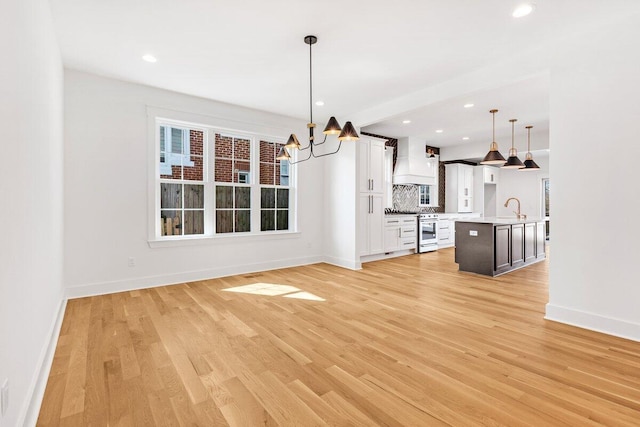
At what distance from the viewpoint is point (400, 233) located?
283 inches

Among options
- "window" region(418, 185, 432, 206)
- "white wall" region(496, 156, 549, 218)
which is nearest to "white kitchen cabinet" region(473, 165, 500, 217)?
"white wall" region(496, 156, 549, 218)

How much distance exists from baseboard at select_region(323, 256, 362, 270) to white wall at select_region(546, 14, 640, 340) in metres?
3.06

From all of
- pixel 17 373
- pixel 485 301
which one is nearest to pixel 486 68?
pixel 485 301

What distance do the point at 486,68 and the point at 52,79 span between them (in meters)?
4.52

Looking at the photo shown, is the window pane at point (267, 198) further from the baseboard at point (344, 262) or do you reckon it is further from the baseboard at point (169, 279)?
the baseboard at point (344, 262)

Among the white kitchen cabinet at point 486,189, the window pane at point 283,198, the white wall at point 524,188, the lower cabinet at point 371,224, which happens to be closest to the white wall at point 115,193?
the window pane at point 283,198

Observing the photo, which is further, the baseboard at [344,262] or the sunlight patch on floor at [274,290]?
the baseboard at [344,262]

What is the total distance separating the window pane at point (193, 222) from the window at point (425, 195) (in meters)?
5.96

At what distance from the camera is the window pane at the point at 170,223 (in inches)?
186

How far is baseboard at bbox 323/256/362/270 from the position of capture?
5.77 meters

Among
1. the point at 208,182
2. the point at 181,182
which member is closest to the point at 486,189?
the point at 208,182

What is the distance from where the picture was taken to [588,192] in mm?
2994

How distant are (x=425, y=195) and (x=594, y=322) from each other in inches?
242

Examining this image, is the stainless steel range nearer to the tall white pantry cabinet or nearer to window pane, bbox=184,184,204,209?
the tall white pantry cabinet
